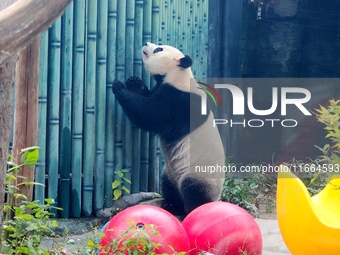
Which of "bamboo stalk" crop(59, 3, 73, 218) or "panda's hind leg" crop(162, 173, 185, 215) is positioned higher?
"bamboo stalk" crop(59, 3, 73, 218)

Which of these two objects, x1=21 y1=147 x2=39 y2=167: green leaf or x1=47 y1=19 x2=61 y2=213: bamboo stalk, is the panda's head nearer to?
x1=47 y1=19 x2=61 y2=213: bamboo stalk

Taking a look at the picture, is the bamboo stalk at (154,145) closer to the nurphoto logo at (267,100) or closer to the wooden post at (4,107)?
the nurphoto logo at (267,100)

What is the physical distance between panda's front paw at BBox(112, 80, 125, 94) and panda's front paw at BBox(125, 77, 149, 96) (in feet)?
0.31

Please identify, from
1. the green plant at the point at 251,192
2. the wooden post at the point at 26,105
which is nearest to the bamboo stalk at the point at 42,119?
the wooden post at the point at 26,105

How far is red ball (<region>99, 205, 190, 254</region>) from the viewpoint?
3.07 meters

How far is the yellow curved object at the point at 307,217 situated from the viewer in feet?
10.7

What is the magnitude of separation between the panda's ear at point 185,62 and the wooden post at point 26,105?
165cm

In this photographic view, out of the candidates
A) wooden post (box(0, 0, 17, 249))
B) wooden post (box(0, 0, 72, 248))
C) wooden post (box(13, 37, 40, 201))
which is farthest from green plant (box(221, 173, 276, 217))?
wooden post (box(0, 0, 72, 248))

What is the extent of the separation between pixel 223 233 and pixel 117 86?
1.74 metres

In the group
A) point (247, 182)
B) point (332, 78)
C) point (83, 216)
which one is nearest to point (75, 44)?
point (83, 216)

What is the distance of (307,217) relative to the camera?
3293mm

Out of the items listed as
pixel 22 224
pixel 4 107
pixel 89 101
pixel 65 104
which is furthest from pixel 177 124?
pixel 4 107

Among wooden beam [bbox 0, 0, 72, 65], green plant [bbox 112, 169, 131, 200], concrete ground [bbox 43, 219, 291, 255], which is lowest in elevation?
concrete ground [bbox 43, 219, 291, 255]

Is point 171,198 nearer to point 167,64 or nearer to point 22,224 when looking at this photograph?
point 167,64
